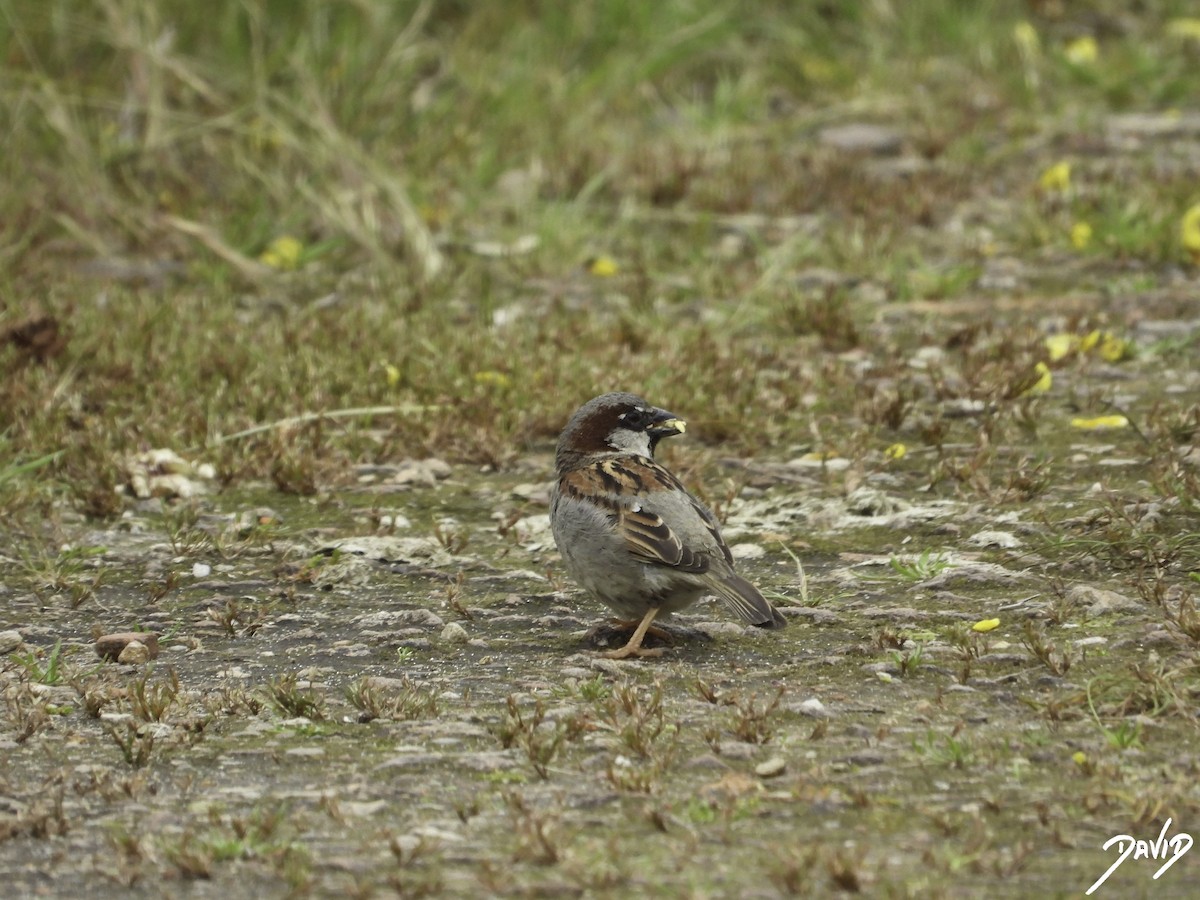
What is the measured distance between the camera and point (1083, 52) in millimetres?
12445

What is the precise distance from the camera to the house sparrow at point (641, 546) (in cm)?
520

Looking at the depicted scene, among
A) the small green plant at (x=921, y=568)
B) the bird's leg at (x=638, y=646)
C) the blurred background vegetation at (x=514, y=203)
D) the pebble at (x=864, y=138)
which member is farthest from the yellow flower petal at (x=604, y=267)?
the bird's leg at (x=638, y=646)

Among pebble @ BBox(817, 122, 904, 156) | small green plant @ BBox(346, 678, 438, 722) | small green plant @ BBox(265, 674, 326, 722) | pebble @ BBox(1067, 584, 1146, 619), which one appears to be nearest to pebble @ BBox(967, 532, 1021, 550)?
pebble @ BBox(1067, 584, 1146, 619)

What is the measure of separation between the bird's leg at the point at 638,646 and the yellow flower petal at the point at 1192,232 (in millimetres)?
4871

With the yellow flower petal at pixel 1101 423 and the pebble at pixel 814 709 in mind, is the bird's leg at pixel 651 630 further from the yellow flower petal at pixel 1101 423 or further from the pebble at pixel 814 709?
the yellow flower petal at pixel 1101 423

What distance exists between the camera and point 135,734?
4.51m

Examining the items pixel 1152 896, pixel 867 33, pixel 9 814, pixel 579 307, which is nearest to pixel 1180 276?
pixel 579 307

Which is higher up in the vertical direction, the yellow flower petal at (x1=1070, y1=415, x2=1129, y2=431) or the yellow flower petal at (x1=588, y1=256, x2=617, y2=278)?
the yellow flower petal at (x1=588, y1=256, x2=617, y2=278)

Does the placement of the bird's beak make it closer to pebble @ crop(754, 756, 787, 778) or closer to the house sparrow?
the house sparrow

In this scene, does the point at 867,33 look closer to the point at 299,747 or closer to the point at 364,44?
the point at 364,44

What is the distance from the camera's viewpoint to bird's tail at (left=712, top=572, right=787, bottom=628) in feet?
16.7

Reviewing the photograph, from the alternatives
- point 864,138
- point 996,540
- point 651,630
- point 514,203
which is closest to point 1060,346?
point 996,540

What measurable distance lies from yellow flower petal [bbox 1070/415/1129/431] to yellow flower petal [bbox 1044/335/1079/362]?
754 mm
